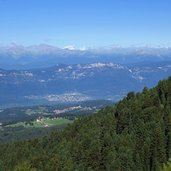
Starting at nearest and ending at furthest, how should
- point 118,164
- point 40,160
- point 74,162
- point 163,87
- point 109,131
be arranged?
point 118,164 → point 74,162 → point 40,160 → point 109,131 → point 163,87

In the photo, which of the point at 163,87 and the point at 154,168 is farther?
the point at 163,87

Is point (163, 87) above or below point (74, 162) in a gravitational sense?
above

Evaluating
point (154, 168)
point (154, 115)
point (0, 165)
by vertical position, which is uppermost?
point (154, 115)

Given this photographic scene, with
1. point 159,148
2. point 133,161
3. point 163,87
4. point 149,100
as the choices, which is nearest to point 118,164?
point 133,161

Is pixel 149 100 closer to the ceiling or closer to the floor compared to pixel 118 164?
closer to the ceiling

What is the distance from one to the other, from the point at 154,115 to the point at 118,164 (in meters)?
24.7

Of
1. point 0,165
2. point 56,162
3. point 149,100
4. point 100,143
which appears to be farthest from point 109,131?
point 0,165

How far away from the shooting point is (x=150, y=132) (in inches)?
4082

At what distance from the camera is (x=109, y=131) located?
4648 inches

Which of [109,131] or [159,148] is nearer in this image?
[159,148]

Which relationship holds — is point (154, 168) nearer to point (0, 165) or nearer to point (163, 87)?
A: point (163, 87)

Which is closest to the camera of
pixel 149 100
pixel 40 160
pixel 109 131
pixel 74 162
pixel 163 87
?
pixel 74 162

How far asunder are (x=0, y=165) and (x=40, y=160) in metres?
29.7

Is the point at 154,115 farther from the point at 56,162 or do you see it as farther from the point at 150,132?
the point at 56,162
